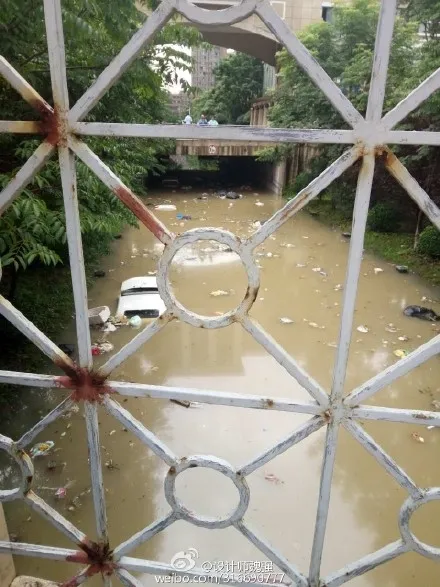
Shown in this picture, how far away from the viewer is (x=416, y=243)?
7.27 meters

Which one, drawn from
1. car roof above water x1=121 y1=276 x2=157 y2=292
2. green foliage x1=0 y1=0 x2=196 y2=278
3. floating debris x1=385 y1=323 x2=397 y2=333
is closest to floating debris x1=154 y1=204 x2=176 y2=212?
car roof above water x1=121 y1=276 x2=157 y2=292

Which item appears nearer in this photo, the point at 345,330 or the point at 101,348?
the point at 345,330

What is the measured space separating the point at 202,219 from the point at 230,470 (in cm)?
900

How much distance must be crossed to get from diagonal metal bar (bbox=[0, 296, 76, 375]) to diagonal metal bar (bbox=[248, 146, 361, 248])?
49 cm

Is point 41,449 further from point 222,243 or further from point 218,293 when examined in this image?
point 218,293

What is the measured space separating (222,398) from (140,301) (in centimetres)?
422

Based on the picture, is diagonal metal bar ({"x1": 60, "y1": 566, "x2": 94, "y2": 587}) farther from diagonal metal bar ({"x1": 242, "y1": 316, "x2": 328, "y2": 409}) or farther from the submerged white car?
the submerged white car

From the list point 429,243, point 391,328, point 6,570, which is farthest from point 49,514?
point 429,243

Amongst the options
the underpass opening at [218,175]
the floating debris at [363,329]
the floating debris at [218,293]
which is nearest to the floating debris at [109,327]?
the floating debris at [218,293]

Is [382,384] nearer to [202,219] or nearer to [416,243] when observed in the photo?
[416,243]

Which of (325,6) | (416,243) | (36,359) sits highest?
(325,6)

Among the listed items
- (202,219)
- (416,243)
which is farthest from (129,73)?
(202,219)

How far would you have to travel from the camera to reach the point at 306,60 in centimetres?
74

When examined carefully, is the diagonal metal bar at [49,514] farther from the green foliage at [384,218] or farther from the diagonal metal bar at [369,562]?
the green foliage at [384,218]
